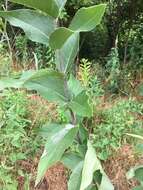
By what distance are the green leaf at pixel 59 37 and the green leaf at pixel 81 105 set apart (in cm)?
18

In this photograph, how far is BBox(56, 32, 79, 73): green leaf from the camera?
1.47 metres

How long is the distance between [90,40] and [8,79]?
717 centimetres

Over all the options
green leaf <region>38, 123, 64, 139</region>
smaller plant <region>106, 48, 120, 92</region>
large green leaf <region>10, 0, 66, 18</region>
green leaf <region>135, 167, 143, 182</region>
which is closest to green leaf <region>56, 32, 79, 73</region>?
large green leaf <region>10, 0, 66, 18</region>

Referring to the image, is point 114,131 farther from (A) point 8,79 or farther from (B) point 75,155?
(A) point 8,79

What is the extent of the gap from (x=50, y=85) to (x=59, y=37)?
18 cm

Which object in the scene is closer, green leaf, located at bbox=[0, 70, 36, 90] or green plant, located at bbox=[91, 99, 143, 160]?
green leaf, located at bbox=[0, 70, 36, 90]

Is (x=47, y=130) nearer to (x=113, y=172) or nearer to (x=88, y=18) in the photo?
(x=88, y=18)

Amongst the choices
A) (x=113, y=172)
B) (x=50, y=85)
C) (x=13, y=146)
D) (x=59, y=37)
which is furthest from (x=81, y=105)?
(x=113, y=172)

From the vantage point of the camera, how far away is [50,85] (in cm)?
150

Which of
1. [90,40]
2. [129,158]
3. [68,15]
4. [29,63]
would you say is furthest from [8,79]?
[90,40]

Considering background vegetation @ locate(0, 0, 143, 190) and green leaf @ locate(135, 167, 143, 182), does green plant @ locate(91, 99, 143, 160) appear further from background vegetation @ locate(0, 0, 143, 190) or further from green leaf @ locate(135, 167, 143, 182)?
green leaf @ locate(135, 167, 143, 182)

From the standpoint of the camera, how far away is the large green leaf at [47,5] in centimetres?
133

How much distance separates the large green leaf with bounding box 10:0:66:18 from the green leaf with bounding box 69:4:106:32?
5 cm

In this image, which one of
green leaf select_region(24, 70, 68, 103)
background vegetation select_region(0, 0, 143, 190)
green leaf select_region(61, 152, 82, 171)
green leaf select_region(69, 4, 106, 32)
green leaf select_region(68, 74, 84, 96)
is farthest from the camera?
background vegetation select_region(0, 0, 143, 190)
